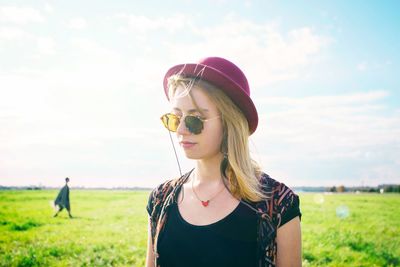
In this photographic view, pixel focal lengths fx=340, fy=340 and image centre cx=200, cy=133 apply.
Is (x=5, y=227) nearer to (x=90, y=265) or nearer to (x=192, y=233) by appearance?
(x=90, y=265)

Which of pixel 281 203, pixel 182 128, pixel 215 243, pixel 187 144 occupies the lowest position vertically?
pixel 215 243

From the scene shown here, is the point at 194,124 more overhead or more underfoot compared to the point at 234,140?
more overhead

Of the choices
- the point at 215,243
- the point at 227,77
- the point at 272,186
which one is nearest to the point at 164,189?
the point at 215,243

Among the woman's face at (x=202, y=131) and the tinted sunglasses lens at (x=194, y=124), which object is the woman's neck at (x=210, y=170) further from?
the tinted sunglasses lens at (x=194, y=124)

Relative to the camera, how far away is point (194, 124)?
2.38 m

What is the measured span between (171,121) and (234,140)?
1.64 ft

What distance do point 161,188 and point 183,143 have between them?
52cm

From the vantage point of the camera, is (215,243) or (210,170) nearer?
(215,243)

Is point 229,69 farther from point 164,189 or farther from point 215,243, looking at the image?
point 215,243

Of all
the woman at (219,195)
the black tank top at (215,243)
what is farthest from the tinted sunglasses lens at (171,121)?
the black tank top at (215,243)

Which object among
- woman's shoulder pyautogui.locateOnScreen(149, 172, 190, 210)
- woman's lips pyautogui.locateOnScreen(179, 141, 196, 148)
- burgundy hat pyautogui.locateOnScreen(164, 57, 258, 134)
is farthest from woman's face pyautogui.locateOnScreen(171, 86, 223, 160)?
woman's shoulder pyautogui.locateOnScreen(149, 172, 190, 210)

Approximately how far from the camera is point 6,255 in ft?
27.1

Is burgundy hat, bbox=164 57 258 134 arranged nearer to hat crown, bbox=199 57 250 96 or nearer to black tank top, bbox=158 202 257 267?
hat crown, bbox=199 57 250 96

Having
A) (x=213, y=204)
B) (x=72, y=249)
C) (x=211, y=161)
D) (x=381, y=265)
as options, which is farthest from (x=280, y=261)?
(x=72, y=249)
